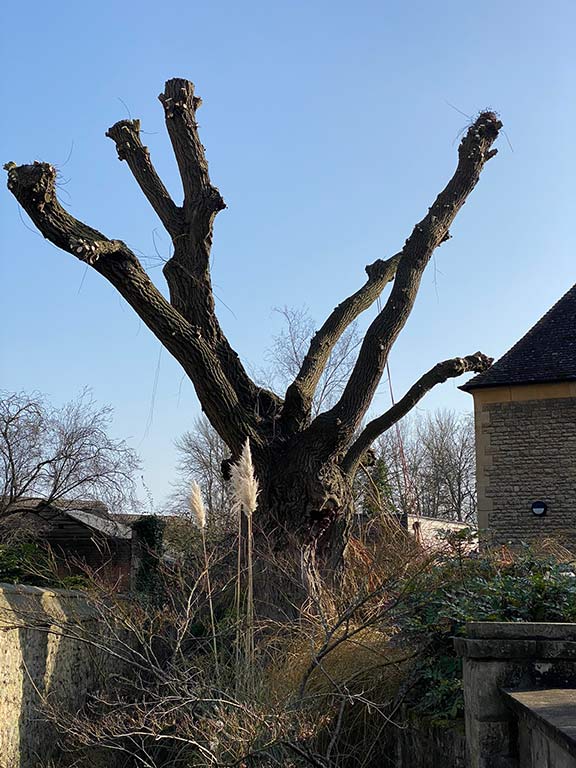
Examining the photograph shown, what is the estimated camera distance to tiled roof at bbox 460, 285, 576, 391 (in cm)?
1777

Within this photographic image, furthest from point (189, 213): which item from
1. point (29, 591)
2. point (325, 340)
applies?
point (29, 591)

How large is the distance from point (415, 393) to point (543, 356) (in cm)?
977

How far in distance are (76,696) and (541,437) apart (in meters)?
13.2

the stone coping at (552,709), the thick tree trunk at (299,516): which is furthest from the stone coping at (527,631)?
the thick tree trunk at (299,516)

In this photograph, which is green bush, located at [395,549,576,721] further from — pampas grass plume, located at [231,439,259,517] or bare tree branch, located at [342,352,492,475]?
bare tree branch, located at [342,352,492,475]

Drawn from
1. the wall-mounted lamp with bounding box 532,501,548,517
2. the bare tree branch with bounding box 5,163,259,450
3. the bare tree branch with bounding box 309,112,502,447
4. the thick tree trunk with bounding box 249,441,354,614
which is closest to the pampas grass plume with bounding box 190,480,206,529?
the thick tree trunk with bounding box 249,441,354,614

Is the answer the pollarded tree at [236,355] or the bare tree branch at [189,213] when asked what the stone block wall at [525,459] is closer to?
the pollarded tree at [236,355]

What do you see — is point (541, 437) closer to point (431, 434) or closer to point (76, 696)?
point (76, 696)

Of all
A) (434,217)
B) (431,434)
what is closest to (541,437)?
(434,217)

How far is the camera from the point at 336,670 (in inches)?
227

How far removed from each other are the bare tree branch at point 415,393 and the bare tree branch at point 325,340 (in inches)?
28.1

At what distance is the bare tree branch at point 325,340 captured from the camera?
30.0ft

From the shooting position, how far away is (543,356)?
725 inches

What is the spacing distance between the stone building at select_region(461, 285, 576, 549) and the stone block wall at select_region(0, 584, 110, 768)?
1174 cm
